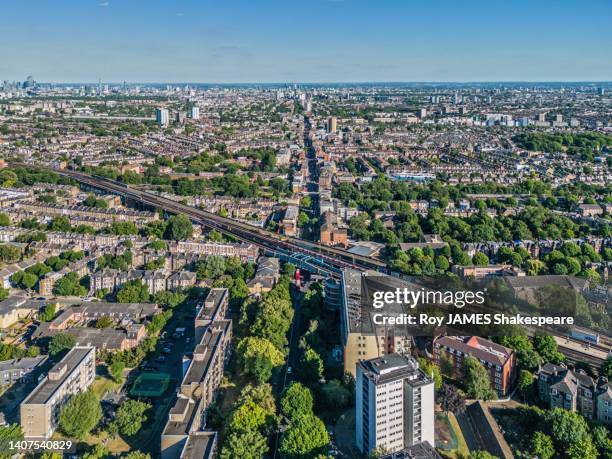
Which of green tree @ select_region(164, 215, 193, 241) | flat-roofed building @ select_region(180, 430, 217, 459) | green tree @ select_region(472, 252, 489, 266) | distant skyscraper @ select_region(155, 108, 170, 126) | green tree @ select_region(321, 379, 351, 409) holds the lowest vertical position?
green tree @ select_region(321, 379, 351, 409)

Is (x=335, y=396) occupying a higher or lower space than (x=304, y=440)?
lower

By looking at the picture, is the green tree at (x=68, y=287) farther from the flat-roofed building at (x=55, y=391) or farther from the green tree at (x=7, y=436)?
the green tree at (x=7, y=436)

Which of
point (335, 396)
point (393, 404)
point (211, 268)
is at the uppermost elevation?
point (211, 268)

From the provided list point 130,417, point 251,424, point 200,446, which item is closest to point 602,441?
point 251,424

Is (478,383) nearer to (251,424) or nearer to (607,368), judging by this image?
(607,368)

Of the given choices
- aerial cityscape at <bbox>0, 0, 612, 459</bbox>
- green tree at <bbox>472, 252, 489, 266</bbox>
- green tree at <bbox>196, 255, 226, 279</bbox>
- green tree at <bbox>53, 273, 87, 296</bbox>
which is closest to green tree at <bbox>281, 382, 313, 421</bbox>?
aerial cityscape at <bbox>0, 0, 612, 459</bbox>

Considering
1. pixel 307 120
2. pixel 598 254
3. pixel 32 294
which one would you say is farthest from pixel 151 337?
pixel 307 120

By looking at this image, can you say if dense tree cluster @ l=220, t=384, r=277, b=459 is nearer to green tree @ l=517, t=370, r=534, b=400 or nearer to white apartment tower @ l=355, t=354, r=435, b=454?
white apartment tower @ l=355, t=354, r=435, b=454
